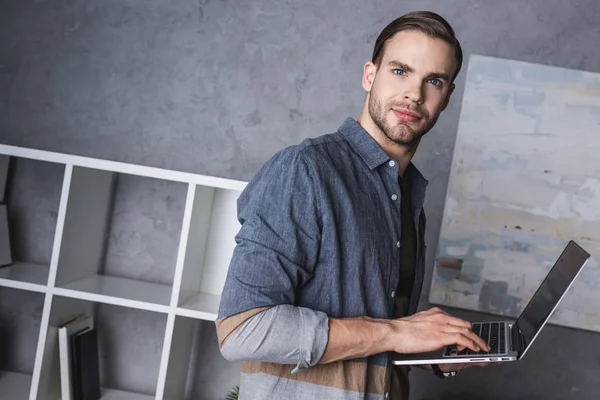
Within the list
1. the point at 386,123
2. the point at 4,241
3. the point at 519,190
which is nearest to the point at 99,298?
the point at 4,241

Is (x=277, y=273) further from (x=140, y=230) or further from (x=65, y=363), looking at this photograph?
(x=140, y=230)

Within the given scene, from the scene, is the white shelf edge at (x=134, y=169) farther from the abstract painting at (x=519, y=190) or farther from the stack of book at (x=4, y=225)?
the abstract painting at (x=519, y=190)

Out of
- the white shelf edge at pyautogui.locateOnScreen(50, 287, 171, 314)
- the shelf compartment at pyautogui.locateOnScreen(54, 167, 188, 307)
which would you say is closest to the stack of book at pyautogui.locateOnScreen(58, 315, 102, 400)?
the white shelf edge at pyautogui.locateOnScreen(50, 287, 171, 314)

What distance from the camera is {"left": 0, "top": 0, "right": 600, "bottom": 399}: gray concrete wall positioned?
2861mm

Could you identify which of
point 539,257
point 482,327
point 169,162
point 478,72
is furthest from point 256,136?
point 482,327

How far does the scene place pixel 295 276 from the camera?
140 centimetres

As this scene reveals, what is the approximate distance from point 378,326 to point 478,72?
5.71 feet

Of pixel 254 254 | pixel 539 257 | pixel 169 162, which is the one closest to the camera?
pixel 254 254

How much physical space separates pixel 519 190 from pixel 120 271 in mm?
1743

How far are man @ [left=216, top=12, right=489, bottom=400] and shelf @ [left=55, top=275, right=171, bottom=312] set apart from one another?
1.17 metres

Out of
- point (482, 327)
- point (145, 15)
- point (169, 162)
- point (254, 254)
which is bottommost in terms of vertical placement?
point (482, 327)

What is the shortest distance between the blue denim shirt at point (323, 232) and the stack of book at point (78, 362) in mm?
1453

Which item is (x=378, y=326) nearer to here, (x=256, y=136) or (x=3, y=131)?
(x=256, y=136)

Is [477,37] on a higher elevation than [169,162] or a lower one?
higher
